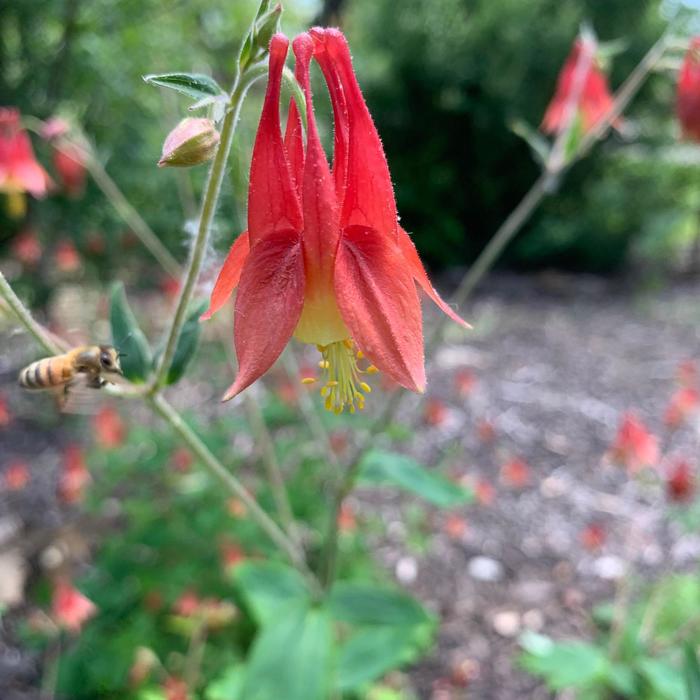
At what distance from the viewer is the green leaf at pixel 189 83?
28.7 inches

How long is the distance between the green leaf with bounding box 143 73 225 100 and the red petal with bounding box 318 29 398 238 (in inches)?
5.5

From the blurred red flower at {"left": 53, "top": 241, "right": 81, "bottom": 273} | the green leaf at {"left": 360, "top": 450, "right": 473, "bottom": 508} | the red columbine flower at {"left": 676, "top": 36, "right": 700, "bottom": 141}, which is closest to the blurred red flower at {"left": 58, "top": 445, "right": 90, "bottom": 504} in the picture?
the blurred red flower at {"left": 53, "top": 241, "right": 81, "bottom": 273}

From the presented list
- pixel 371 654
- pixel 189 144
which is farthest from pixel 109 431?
pixel 189 144

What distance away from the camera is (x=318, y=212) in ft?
2.25

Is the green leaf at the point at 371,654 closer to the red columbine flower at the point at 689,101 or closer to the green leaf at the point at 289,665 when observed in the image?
the green leaf at the point at 289,665

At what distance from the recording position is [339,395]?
33.3 inches

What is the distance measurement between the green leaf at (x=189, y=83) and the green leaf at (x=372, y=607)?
1.23 meters

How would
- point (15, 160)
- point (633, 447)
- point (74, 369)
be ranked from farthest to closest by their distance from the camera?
point (633, 447) → point (15, 160) → point (74, 369)

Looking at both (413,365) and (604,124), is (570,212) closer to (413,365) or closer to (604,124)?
(604,124)

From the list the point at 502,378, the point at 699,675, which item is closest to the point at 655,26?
the point at 502,378

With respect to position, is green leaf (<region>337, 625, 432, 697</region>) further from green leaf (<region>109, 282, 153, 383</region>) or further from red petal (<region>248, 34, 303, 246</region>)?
red petal (<region>248, 34, 303, 246</region>)

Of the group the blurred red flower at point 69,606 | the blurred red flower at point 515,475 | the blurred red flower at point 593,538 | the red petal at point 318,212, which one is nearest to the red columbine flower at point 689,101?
the red petal at point 318,212

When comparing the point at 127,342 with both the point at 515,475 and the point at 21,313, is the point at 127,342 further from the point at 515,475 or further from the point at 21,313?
the point at 515,475

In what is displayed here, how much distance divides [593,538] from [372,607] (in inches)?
57.0
